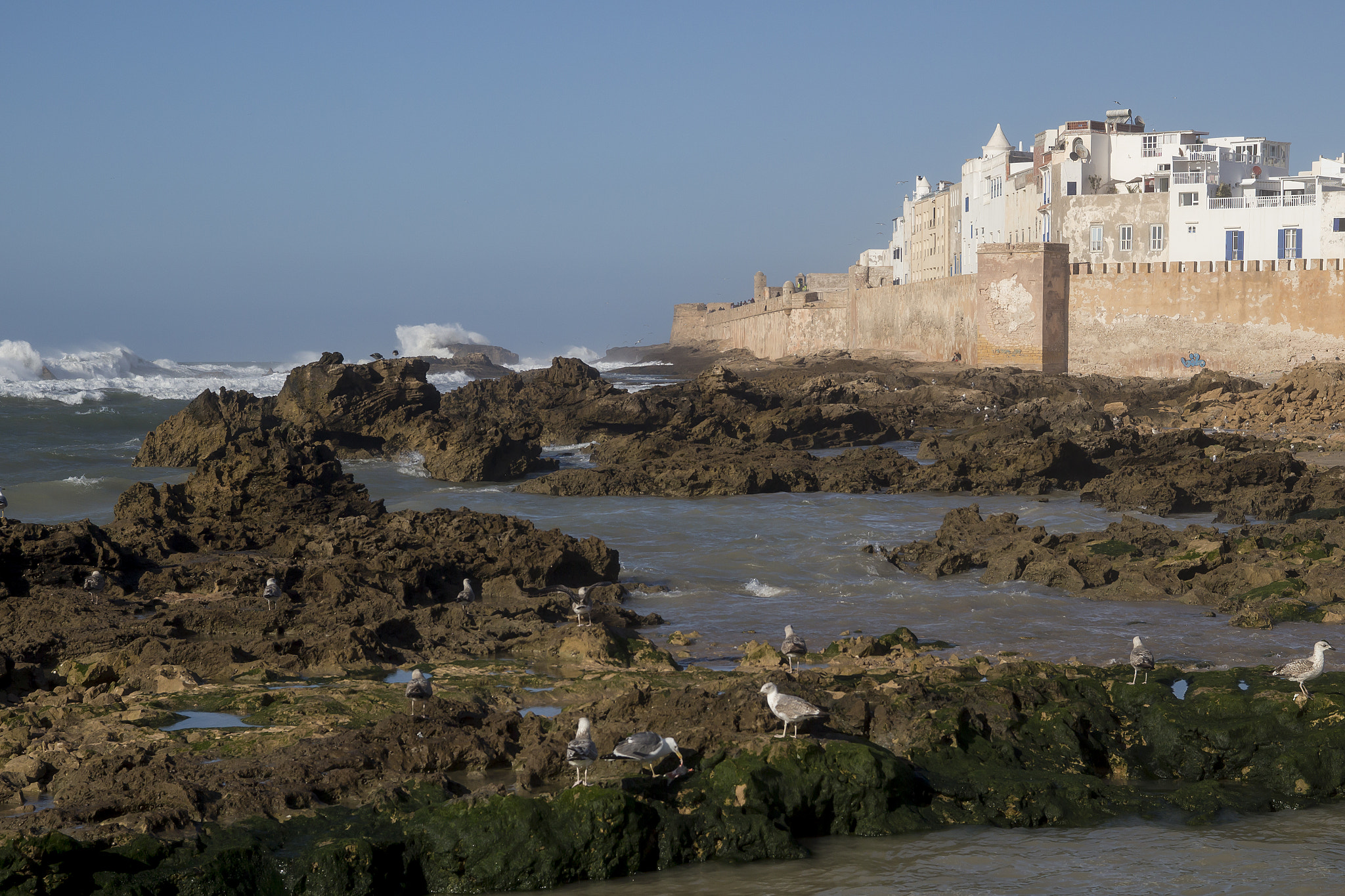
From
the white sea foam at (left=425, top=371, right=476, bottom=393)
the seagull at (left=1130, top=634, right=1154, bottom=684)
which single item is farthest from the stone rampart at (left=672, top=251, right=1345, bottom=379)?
the seagull at (left=1130, top=634, right=1154, bottom=684)

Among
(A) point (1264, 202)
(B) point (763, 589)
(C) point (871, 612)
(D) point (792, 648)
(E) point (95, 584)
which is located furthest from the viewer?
(A) point (1264, 202)

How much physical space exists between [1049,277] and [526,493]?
79.7 ft

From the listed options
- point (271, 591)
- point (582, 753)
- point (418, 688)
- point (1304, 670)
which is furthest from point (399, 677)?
point (1304, 670)

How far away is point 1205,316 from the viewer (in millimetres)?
35844

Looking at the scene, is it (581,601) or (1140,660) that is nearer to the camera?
(1140,660)

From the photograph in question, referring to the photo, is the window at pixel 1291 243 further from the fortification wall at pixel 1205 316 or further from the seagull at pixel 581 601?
the seagull at pixel 581 601

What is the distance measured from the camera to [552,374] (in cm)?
2814

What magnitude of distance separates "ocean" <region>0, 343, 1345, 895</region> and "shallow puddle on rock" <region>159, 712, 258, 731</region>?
2542mm

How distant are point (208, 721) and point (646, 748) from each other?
2.59 metres

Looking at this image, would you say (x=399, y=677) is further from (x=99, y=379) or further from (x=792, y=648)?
(x=99, y=379)

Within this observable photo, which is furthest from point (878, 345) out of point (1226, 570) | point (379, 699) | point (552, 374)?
point (379, 699)

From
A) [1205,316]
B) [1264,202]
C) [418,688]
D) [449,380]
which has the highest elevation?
[1264,202]

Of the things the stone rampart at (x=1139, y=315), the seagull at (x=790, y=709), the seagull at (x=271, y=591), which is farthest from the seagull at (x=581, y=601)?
the stone rampart at (x=1139, y=315)

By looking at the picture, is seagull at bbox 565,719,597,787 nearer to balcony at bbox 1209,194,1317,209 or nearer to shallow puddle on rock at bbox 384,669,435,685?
shallow puddle on rock at bbox 384,669,435,685
